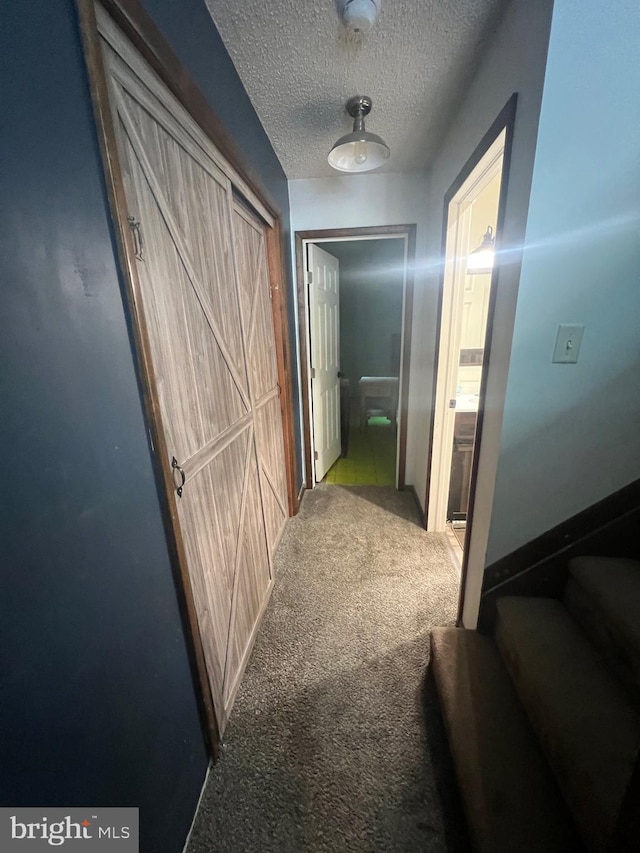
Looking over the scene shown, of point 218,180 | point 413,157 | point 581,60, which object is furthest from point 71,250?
point 413,157

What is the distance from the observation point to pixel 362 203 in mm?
2309

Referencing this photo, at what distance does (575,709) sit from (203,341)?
1.58m

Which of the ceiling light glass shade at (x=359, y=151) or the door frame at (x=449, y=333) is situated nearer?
the ceiling light glass shade at (x=359, y=151)

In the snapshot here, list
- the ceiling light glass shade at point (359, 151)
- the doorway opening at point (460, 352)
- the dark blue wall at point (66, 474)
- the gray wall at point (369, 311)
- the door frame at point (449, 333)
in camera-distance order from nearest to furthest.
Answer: the dark blue wall at point (66, 474)
the ceiling light glass shade at point (359, 151)
the door frame at point (449, 333)
the doorway opening at point (460, 352)
the gray wall at point (369, 311)

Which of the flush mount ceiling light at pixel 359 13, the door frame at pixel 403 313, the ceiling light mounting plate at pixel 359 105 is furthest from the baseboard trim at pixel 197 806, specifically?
the ceiling light mounting plate at pixel 359 105

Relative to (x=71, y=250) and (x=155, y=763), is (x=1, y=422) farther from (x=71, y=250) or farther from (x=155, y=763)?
(x=155, y=763)

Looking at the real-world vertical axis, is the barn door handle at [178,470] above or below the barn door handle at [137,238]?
below

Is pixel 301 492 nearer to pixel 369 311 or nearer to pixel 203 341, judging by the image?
pixel 203 341

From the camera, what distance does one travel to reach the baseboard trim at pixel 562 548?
1.11 meters

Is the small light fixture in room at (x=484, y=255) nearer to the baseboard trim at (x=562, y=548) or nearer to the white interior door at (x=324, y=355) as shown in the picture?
the white interior door at (x=324, y=355)

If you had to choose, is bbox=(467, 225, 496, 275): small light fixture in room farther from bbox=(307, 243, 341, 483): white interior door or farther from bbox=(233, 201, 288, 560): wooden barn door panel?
bbox=(233, 201, 288, 560): wooden barn door panel

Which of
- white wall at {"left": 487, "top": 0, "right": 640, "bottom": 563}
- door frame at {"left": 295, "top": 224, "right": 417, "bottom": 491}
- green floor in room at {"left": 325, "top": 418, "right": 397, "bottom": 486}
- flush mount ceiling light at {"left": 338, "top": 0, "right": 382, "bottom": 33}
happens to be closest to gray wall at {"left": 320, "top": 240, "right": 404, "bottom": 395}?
green floor in room at {"left": 325, "top": 418, "right": 397, "bottom": 486}

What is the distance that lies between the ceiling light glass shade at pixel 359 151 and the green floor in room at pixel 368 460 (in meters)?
2.40

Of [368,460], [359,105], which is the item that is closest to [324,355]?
[368,460]
